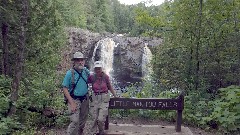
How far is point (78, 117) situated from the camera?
5227 millimetres

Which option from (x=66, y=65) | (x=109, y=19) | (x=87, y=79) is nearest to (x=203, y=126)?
(x=87, y=79)

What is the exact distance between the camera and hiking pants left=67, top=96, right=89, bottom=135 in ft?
17.0

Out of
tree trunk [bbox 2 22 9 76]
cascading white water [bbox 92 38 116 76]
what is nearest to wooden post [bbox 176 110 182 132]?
→ tree trunk [bbox 2 22 9 76]

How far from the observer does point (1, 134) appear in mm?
5117

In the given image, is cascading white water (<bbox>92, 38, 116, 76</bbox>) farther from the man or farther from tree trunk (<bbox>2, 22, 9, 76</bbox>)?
the man

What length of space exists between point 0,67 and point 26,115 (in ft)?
9.54

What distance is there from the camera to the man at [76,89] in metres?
5.04

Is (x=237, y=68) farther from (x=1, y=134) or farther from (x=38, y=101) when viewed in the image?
(x=1, y=134)

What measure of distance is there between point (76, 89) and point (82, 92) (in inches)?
5.0

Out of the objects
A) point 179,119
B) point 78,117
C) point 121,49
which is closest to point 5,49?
point 78,117

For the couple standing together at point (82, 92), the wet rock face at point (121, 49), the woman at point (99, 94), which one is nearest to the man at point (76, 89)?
the couple standing together at point (82, 92)

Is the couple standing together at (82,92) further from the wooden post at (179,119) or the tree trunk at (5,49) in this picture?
the tree trunk at (5,49)

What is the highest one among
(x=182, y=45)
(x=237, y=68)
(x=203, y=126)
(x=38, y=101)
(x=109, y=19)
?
(x=109, y=19)

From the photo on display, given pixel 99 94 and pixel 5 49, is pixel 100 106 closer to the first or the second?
pixel 99 94
